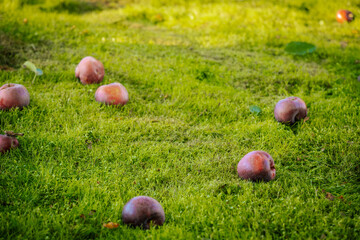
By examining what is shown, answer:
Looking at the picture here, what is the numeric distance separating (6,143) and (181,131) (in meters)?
2.18

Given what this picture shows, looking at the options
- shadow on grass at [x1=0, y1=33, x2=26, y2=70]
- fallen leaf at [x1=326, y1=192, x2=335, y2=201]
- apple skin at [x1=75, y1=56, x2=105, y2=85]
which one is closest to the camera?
fallen leaf at [x1=326, y1=192, x2=335, y2=201]

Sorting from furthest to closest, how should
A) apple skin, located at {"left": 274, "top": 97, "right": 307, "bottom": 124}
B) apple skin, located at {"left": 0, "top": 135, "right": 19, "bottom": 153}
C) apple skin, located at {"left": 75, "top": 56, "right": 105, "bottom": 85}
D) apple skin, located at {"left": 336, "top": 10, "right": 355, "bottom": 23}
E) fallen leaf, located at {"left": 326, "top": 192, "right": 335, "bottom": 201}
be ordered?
apple skin, located at {"left": 336, "top": 10, "right": 355, "bottom": 23} → apple skin, located at {"left": 75, "top": 56, "right": 105, "bottom": 85} → apple skin, located at {"left": 274, "top": 97, "right": 307, "bottom": 124} → apple skin, located at {"left": 0, "top": 135, "right": 19, "bottom": 153} → fallen leaf, located at {"left": 326, "top": 192, "right": 335, "bottom": 201}

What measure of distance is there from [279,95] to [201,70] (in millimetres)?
1570

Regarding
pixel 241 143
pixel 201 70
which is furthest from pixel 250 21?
pixel 241 143

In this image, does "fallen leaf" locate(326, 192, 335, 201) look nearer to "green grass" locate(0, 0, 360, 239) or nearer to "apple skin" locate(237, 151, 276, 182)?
"green grass" locate(0, 0, 360, 239)

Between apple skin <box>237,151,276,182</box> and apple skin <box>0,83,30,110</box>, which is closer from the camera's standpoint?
apple skin <box>237,151,276,182</box>

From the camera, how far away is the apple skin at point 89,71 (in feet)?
16.9

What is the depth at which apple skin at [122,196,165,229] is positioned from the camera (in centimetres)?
262

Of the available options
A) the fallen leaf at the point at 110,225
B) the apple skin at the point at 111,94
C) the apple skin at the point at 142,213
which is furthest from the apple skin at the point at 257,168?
the apple skin at the point at 111,94

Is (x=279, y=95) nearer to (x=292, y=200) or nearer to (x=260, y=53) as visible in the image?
(x=260, y=53)

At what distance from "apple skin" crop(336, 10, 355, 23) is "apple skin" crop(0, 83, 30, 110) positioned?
866cm

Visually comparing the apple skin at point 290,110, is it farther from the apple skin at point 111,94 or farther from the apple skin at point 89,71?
the apple skin at point 89,71

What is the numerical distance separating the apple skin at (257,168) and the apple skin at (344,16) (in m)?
7.41

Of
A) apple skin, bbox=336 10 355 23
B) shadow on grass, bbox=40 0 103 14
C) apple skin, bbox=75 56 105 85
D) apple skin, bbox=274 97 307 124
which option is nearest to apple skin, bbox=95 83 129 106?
apple skin, bbox=75 56 105 85
